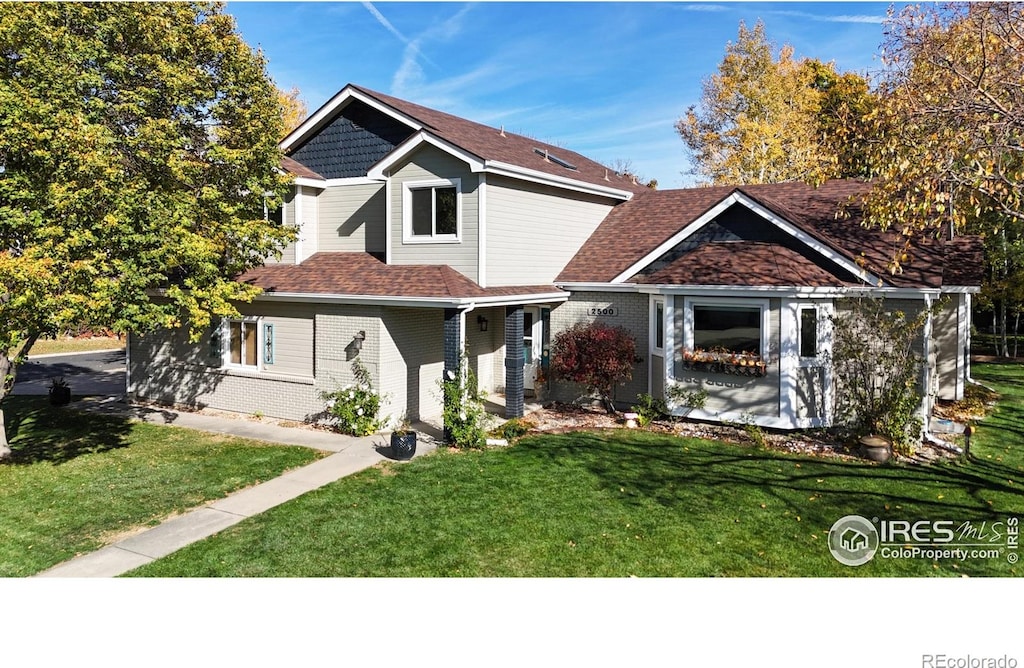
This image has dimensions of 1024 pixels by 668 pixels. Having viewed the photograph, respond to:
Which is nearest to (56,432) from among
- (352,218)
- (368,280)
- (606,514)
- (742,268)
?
(368,280)

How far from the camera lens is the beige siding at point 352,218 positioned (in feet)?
56.1

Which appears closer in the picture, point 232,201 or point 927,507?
point 927,507

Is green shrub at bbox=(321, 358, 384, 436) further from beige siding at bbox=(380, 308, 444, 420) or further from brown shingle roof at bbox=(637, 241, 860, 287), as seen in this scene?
brown shingle roof at bbox=(637, 241, 860, 287)

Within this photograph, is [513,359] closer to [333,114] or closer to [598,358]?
[598,358]

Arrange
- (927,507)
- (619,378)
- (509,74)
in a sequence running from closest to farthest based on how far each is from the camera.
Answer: (927,507) → (619,378) → (509,74)

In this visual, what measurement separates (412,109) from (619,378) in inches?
380

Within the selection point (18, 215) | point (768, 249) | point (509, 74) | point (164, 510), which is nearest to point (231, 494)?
point (164, 510)

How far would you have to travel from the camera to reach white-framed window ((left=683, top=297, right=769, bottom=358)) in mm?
13930

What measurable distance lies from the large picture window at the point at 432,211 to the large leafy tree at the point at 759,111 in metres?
23.6

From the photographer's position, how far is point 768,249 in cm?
1465

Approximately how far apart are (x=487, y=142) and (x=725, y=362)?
871 cm

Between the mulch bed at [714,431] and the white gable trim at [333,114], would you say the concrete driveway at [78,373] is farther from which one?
the mulch bed at [714,431]

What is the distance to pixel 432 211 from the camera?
1522 cm
